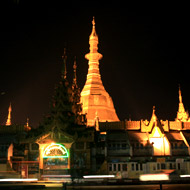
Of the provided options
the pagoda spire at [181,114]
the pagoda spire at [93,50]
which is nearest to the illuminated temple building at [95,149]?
the pagoda spire at [181,114]

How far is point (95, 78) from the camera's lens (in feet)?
228

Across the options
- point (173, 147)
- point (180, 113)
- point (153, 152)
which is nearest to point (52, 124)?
point (153, 152)

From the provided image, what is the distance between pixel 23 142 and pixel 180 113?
140 ft

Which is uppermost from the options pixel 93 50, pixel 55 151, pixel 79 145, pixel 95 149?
pixel 93 50

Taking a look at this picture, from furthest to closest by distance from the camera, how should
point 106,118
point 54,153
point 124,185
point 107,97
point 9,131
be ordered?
point 107,97 < point 106,118 < point 9,131 < point 54,153 < point 124,185

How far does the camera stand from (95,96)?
6450 cm

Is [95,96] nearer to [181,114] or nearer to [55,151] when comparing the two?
[181,114]

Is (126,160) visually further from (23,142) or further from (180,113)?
(180,113)

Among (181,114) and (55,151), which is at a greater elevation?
(181,114)

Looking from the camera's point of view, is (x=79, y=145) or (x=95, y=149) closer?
(x=79, y=145)

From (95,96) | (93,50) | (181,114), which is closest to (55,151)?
(95,96)

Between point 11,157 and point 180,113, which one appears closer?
point 11,157

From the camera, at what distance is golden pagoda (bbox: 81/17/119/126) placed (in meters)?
61.7

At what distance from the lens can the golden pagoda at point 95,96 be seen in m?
61.7
